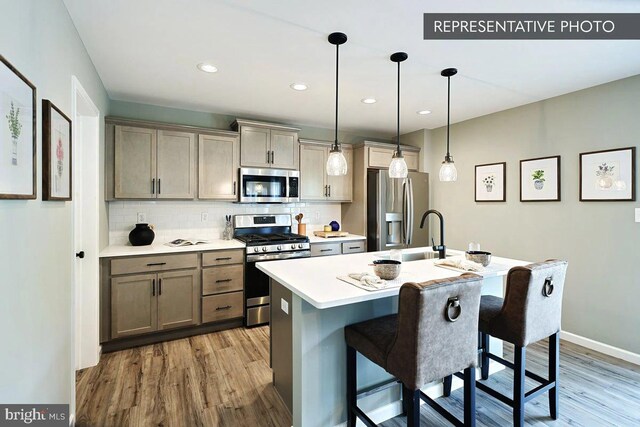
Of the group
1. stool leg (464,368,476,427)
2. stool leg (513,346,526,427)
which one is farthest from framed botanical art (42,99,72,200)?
stool leg (513,346,526,427)

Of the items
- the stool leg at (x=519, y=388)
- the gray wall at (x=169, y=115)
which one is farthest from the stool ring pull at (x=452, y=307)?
the gray wall at (x=169, y=115)

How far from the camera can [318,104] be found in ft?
11.6

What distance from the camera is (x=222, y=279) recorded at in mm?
3330

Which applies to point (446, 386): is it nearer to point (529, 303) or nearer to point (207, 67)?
point (529, 303)

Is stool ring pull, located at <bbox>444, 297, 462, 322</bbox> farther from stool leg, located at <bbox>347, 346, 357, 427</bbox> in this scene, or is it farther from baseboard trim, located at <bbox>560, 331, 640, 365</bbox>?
baseboard trim, located at <bbox>560, 331, 640, 365</bbox>

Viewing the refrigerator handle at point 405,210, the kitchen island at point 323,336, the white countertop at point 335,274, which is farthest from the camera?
the refrigerator handle at point 405,210

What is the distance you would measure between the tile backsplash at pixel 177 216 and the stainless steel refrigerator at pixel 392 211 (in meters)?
1.24

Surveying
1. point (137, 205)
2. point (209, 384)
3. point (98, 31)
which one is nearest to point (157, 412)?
point (209, 384)

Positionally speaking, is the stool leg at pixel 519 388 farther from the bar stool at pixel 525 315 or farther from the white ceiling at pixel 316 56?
the white ceiling at pixel 316 56

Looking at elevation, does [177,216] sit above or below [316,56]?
below

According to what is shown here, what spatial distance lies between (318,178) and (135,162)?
222 centimetres

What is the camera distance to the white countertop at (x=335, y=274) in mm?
1519

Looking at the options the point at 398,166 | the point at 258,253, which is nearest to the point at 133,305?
the point at 258,253

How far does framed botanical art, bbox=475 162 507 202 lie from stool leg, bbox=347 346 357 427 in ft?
9.76
